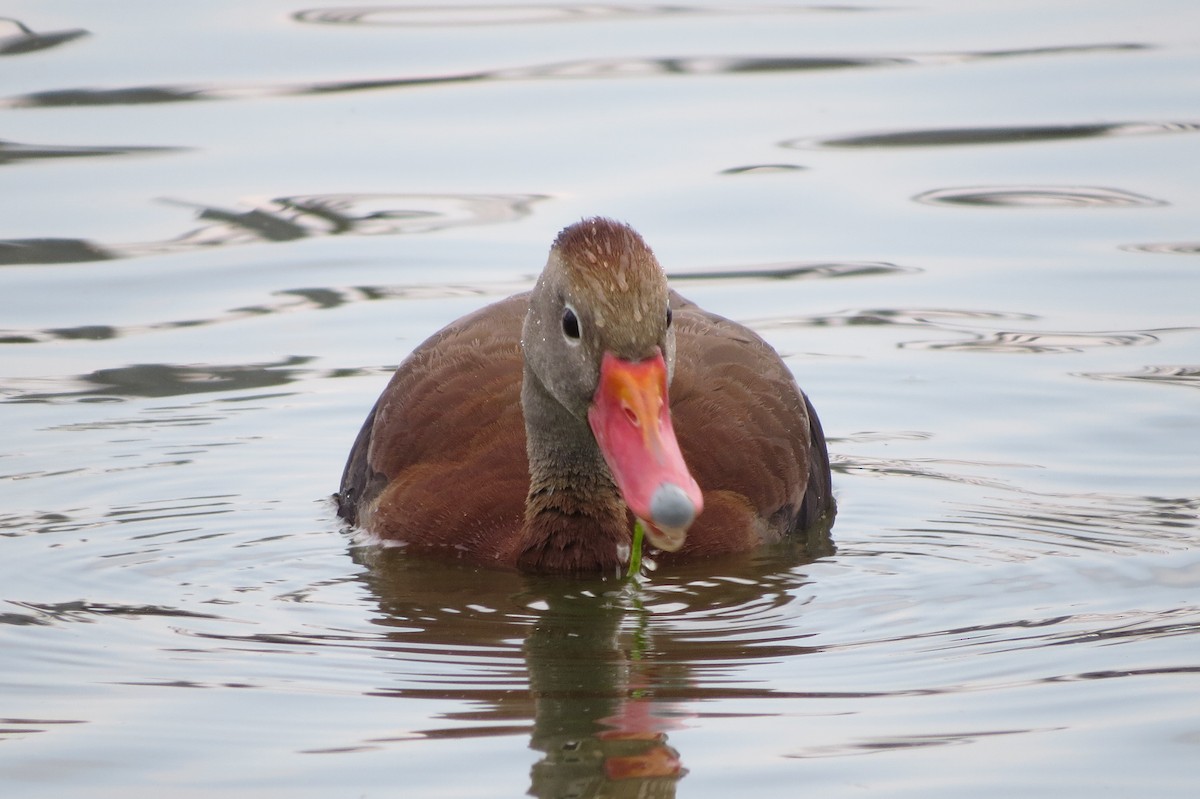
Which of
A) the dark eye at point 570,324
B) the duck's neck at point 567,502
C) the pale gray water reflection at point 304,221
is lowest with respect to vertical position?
the duck's neck at point 567,502

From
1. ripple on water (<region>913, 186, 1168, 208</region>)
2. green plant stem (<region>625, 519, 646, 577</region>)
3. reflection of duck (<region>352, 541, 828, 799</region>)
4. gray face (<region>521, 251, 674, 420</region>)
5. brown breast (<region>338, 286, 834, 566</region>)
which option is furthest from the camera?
ripple on water (<region>913, 186, 1168, 208</region>)

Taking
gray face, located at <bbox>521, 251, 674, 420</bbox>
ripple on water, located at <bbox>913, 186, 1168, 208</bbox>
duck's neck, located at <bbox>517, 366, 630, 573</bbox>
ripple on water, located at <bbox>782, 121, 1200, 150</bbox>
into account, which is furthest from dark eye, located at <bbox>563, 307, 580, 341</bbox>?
ripple on water, located at <bbox>782, 121, 1200, 150</bbox>

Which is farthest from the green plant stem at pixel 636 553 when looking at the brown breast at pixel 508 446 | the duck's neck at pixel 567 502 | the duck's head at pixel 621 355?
the duck's head at pixel 621 355

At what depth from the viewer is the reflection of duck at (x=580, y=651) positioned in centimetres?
551

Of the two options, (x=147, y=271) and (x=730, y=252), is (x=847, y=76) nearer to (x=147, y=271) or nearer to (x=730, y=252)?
(x=730, y=252)

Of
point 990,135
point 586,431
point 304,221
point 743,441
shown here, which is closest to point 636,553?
point 586,431

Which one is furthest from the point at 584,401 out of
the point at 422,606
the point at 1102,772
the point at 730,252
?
the point at 730,252

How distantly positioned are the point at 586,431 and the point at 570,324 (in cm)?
62

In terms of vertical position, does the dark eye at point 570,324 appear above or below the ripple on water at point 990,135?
below

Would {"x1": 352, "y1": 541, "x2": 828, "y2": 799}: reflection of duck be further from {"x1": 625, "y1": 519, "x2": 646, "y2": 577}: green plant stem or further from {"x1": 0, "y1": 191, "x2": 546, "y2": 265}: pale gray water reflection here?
{"x1": 0, "y1": 191, "x2": 546, "y2": 265}: pale gray water reflection

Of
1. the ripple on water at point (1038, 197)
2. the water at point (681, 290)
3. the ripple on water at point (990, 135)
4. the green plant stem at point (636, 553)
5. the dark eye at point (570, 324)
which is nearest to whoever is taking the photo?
the water at point (681, 290)

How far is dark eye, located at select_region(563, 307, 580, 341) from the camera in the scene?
670 cm

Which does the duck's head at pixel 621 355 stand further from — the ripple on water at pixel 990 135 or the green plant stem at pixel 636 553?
the ripple on water at pixel 990 135

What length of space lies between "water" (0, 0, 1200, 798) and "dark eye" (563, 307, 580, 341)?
3.00 feet
